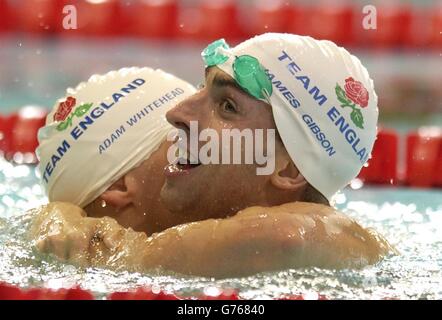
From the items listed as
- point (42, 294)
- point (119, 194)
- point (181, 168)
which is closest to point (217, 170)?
point (181, 168)

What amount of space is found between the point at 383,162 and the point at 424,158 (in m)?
0.19

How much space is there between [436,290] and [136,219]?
2.57ft

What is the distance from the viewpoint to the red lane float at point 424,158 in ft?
14.0

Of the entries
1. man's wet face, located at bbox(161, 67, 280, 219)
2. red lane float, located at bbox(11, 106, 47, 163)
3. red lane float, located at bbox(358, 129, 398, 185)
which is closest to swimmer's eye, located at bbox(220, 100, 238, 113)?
man's wet face, located at bbox(161, 67, 280, 219)

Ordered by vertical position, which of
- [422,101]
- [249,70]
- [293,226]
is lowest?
[422,101]

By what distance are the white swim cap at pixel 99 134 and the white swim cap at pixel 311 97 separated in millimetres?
333

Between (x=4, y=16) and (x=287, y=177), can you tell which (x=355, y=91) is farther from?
(x=4, y=16)

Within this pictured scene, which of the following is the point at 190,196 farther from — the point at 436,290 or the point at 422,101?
the point at 422,101

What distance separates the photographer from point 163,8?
6125mm

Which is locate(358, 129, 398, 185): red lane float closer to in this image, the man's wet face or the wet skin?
the wet skin

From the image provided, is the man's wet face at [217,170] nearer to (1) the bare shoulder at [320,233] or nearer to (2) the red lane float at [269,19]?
(1) the bare shoulder at [320,233]

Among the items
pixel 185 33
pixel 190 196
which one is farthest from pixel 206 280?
pixel 185 33

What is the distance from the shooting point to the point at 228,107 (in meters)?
2.48
